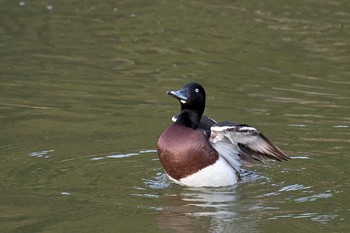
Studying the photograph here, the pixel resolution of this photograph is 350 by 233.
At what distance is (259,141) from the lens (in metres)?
9.87

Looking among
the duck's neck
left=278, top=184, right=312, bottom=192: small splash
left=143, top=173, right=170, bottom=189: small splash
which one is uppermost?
the duck's neck

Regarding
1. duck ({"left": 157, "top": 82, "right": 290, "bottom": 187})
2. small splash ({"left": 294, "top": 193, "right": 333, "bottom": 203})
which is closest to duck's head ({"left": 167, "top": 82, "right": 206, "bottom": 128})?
duck ({"left": 157, "top": 82, "right": 290, "bottom": 187})

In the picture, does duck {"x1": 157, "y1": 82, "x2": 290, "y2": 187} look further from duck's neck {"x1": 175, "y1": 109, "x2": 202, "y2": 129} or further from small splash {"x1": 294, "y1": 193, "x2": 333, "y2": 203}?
small splash {"x1": 294, "y1": 193, "x2": 333, "y2": 203}

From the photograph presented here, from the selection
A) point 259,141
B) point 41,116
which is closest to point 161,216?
point 259,141

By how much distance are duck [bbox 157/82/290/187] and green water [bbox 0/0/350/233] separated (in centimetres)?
15

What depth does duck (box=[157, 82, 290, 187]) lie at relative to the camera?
947 centimetres

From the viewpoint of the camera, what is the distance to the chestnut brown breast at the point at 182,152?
9445 mm

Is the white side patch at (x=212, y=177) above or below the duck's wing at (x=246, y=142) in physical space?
below

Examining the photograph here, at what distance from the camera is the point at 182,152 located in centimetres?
945

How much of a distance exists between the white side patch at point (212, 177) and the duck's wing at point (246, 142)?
264 mm

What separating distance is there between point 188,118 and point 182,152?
45cm

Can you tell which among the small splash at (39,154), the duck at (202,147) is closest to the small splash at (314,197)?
the duck at (202,147)

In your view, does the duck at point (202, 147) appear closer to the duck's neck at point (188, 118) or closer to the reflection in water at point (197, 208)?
the duck's neck at point (188, 118)

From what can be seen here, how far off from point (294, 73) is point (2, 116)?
4.54 m
